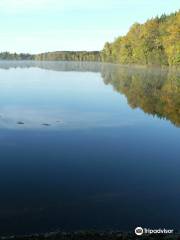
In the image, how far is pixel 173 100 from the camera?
3759cm

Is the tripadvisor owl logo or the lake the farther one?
the lake

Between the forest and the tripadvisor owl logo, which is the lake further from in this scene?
the forest

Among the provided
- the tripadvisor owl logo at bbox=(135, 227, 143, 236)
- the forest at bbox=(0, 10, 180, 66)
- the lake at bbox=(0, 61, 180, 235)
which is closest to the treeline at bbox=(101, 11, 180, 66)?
the forest at bbox=(0, 10, 180, 66)

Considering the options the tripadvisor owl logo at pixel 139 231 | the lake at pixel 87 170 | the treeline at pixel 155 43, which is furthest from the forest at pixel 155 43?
the tripadvisor owl logo at pixel 139 231

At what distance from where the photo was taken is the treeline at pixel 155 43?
95.3m

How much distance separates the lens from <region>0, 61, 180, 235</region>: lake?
11956mm

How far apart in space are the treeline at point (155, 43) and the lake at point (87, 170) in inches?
2665

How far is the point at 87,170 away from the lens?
1600 centimetres

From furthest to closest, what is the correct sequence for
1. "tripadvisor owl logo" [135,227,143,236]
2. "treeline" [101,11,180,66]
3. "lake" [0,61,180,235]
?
"treeline" [101,11,180,66], "lake" [0,61,180,235], "tripadvisor owl logo" [135,227,143,236]

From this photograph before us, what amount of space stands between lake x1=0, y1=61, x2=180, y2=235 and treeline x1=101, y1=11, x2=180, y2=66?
67694 mm

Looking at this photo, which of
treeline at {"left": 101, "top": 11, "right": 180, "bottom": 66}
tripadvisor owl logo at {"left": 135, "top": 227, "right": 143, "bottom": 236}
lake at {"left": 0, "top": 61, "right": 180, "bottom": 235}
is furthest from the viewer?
treeline at {"left": 101, "top": 11, "right": 180, "bottom": 66}

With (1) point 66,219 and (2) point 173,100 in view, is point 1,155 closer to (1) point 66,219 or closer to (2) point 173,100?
(1) point 66,219

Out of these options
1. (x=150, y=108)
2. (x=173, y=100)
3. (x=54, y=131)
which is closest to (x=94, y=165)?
(x=54, y=131)

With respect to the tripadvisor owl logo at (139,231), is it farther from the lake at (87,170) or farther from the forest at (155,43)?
the forest at (155,43)
